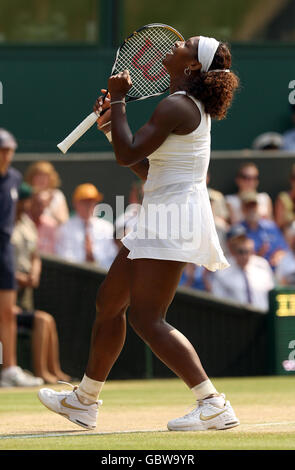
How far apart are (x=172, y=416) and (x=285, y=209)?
18.2 feet

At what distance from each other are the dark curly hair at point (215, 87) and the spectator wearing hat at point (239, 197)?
19.7 ft

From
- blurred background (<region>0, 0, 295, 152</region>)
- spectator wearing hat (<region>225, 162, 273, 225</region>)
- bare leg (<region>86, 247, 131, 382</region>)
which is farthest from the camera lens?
blurred background (<region>0, 0, 295, 152</region>)

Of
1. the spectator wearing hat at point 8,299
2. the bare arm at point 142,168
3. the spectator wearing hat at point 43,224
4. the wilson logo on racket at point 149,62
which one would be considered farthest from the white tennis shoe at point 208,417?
the spectator wearing hat at point 43,224

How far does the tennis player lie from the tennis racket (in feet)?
1.21

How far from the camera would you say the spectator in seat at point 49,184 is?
1084cm

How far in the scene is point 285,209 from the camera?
11.6m

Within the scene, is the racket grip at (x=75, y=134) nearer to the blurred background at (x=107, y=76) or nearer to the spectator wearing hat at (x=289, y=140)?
the blurred background at (x=107, y=76)

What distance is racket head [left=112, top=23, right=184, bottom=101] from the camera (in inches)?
228

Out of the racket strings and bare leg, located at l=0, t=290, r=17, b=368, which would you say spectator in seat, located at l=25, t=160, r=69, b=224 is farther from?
the racket strings

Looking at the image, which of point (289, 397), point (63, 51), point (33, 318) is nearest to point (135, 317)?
point (289, 397)

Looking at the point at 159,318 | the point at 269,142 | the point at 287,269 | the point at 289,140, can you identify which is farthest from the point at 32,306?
the point at 159,318

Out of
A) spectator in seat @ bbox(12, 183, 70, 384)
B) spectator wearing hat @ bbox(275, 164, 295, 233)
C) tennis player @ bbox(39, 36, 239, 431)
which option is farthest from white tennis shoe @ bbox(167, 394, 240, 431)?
spectator wearing hat @ bbox(275, 164, 295, 233)

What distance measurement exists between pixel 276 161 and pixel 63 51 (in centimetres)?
312
